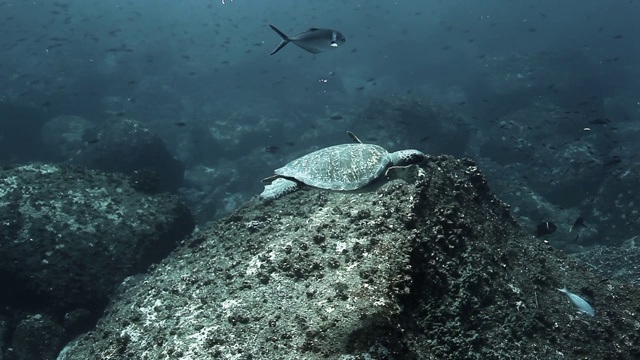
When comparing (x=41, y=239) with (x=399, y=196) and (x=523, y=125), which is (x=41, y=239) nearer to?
(x=399, y=196)

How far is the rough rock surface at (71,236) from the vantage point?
7.68m

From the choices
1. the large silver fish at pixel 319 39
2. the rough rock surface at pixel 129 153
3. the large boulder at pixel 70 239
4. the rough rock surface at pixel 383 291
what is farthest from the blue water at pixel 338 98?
the rough rock surface at pixel 383 291

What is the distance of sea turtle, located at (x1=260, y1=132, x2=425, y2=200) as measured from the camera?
5969 mm

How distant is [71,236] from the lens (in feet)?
26.7

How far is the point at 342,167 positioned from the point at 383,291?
2995mm

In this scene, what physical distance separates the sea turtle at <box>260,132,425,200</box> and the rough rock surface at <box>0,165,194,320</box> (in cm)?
417

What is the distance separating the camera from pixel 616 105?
30.9 meters

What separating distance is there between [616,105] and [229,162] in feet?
103

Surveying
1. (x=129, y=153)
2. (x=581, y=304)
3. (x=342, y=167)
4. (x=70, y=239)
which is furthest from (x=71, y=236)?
(x=129, y=153)

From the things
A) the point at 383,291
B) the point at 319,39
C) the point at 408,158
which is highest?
the point at 319,39

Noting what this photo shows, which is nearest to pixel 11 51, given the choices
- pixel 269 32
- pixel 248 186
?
pixel 269 32

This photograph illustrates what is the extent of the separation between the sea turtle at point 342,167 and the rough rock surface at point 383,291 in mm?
246

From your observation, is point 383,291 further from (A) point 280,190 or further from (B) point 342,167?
(A) point 280,190

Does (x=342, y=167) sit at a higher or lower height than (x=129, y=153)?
higher
